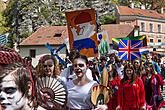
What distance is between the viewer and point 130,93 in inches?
316

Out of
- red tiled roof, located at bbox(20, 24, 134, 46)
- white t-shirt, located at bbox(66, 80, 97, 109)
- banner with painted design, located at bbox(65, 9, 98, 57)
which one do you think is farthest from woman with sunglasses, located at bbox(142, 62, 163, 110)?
red tiled roof, located at bbox(20, 24, 134, 46)

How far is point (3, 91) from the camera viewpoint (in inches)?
96.2

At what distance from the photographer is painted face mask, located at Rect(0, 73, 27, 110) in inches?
95.3

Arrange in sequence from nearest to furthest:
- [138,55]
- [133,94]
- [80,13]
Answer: [133,94]
[80,13]
[138,55]

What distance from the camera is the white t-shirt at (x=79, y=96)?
16.6 feet

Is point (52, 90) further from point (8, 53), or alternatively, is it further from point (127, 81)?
point (127, 81)

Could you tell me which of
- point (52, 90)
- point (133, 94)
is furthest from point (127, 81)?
point (52, 90)

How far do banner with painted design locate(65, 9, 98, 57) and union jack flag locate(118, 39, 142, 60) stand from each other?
4.49 meters

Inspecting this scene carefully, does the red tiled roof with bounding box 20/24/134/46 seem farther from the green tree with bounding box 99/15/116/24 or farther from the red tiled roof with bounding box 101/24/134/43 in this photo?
the green tree with bounding box 99/15/116/24

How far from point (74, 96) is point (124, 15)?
70.2 metres

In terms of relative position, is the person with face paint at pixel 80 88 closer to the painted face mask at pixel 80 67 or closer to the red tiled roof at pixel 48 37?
the painted face mask at pixel 80 67

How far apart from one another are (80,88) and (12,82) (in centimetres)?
277

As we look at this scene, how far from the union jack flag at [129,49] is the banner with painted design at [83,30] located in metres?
4.49

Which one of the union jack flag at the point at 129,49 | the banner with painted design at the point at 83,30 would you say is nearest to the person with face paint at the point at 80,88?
the banner with painted design at the point at 83,30
